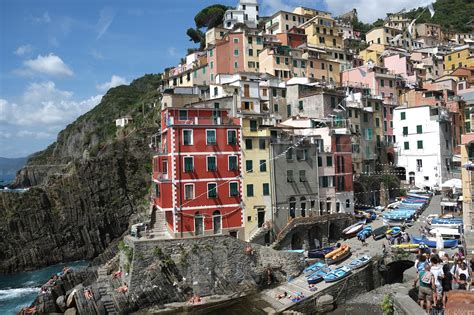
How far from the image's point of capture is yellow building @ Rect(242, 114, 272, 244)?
39188mm

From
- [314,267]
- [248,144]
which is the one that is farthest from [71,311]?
[248,144]

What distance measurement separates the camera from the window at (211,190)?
3791 centimetres

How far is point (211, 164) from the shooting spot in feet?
125

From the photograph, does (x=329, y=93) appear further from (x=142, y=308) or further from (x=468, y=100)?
(x=142, y=308)

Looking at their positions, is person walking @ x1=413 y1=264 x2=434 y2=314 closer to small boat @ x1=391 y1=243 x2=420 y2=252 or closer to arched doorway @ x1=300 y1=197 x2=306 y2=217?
small boat @ x1=391 y1=243 x2=420 y2=252

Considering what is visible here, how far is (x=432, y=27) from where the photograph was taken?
371 feet

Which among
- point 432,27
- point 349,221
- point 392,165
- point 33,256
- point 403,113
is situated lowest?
A: point 33,256

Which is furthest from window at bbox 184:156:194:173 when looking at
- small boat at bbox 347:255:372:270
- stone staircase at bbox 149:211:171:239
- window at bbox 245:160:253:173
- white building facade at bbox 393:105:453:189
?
white building facade at bbox 393:105:453:189

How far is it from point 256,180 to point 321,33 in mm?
53551

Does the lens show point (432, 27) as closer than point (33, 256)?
No

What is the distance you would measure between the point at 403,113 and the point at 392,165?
26.0 feet

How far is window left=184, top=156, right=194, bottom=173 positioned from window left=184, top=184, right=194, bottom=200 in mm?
1385

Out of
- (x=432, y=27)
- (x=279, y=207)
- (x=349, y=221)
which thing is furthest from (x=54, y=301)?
(x=432, y=27)

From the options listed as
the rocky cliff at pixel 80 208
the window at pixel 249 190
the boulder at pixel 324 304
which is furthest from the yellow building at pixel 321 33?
the boulder at pixel 324 304
